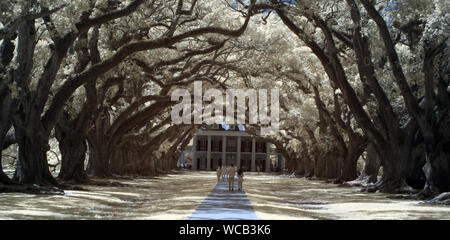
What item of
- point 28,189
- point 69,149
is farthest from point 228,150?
point 28,189

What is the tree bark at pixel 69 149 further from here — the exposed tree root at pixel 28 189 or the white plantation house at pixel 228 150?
the white plantation house at pixel 228 150

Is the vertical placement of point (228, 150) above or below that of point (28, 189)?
above

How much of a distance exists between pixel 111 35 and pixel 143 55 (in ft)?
7.79

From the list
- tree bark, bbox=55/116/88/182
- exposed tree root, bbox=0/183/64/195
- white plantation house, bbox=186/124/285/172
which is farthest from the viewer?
white plantation house, bbox=186/124/285/172

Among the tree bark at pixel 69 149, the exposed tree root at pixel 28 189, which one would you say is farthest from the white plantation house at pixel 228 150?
the exposed tree root at pixel 28 189

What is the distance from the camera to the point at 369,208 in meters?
16.6

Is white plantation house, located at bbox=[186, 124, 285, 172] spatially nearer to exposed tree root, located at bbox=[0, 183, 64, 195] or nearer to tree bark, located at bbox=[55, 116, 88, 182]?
tree bark, located at bbox=[55, 116, 88, 182]

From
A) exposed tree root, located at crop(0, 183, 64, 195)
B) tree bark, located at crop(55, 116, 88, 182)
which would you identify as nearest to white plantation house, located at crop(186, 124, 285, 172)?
tree bark, located at crop(55, 116, 88, 182)

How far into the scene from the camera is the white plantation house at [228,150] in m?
100

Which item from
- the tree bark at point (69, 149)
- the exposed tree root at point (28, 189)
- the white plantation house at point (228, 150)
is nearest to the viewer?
the exposed tree root at point (28, 189)

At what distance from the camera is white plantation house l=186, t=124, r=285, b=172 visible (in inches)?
3949

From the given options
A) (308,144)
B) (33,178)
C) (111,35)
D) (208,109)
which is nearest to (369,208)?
(33,178)

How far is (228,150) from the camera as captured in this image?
100875 millimetres

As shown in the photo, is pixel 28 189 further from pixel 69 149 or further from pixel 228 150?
pixel 228 150
